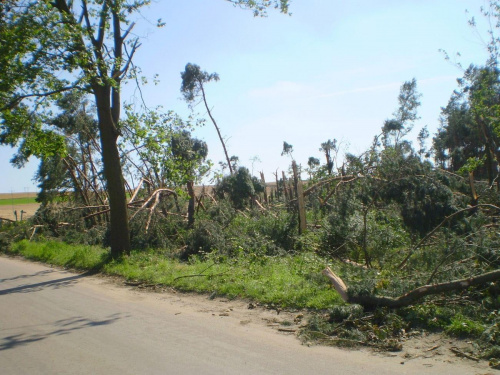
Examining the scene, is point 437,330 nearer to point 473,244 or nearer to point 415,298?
point 415,298

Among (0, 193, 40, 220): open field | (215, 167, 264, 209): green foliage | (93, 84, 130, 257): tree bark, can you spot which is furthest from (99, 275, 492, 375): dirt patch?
(0, 193, 40, 220): open field

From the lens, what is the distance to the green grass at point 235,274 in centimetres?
830

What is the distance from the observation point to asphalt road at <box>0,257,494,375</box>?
5383 millimetres

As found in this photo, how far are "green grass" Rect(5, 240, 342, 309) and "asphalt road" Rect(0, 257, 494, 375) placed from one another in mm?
1044

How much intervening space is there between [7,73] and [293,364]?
35.7 ft

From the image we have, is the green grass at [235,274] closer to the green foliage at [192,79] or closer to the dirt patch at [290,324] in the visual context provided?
the dirt patch at [290,324]

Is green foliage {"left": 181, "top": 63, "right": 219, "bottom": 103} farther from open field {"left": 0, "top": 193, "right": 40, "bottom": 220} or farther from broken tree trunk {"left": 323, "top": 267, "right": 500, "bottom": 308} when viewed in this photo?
broken tree trunk {"left": 323, "top": 267, "right": 500, "bottom": 308}

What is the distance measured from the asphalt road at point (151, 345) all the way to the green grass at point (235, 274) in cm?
104

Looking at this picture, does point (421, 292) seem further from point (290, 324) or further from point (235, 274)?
point (235, 274)

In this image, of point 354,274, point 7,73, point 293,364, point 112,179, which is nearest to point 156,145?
point 112,179

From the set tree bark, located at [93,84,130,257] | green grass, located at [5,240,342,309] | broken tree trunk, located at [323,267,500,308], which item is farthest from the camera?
tree bark, located at [93,84,130,257]

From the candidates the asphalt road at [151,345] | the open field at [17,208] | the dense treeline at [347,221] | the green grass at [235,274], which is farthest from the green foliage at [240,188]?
the open field at [17,208]

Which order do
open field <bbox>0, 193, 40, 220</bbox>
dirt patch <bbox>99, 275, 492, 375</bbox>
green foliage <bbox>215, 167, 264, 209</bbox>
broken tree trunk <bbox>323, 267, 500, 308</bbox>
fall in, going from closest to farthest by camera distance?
dirt patch <bbox>99, 275, 492, 375</bbox>
broken tree trunk <bbox>323, 267, 500, 308</bbox>
green foliage <bbox>215, 167, 264, 209</bbox>
open field <bbox>0, 193, 40, 220</bbox>

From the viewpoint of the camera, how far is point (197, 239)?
15000mm
